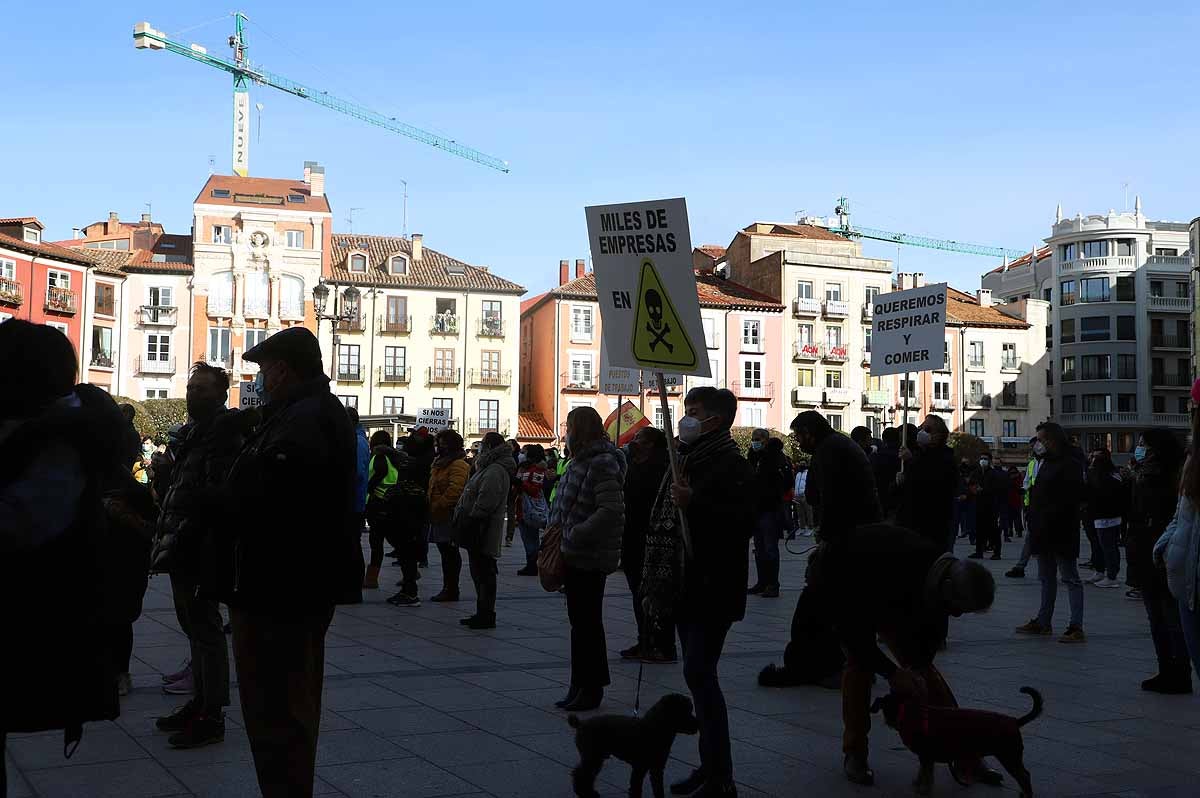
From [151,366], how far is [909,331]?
2150 inches

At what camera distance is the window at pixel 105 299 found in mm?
60719

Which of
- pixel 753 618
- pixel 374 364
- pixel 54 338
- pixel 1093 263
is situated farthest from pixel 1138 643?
pixel 1093 263

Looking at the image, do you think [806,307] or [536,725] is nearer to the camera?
[536,725]

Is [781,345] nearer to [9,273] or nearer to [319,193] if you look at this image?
[319,193]

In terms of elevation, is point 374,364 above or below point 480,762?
above

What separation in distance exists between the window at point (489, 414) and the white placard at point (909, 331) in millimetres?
51919

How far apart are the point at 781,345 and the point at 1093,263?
32.4 meters

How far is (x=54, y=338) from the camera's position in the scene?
343 cm

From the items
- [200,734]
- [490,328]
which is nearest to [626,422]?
[200,734]

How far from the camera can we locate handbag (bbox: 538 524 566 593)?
25.0ft

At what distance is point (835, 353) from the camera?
70.3m

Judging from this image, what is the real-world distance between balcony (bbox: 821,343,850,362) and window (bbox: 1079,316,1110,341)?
26.5 meters

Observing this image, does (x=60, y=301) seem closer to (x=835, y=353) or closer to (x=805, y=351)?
(x=805, y=351)

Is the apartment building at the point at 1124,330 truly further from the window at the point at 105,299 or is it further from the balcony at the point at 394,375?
the window at the point at 105,299
